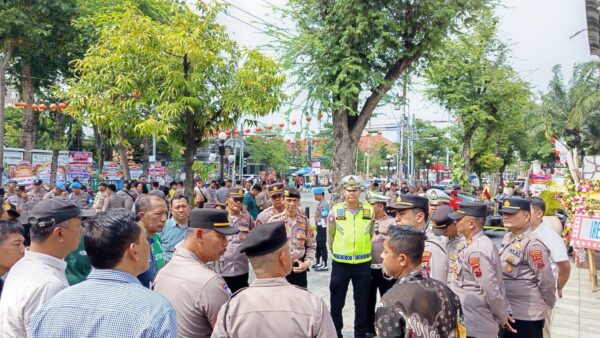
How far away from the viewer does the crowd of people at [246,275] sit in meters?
1.80

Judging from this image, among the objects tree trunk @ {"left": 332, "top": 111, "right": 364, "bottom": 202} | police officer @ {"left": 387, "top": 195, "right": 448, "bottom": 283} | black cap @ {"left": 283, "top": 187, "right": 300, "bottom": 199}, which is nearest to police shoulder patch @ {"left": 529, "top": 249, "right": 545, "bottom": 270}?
police officer @ {"left": 387, "top": 195, "right": 448, "bottom": 283}

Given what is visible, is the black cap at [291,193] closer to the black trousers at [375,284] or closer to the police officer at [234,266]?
the police officer at [234,266]

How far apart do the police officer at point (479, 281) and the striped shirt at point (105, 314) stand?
2604 mm

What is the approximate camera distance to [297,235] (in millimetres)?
5566

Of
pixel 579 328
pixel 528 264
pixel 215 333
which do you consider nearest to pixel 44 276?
pixel 215 333

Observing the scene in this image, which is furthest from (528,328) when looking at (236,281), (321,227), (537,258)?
(321,227)

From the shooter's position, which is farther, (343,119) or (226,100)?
(343,119)

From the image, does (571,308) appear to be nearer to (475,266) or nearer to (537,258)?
(537,258)

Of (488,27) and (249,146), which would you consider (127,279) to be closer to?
(488,27)

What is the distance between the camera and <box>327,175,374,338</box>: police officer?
17.2 ft

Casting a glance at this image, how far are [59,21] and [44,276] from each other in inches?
630

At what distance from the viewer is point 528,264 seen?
12.5ft

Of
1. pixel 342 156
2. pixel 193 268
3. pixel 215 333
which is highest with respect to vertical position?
pixel 342 156

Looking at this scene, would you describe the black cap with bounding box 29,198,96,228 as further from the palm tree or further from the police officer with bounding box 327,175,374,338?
the palm tree
